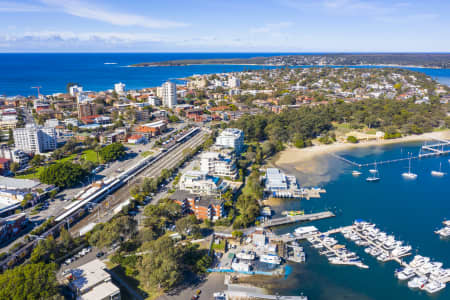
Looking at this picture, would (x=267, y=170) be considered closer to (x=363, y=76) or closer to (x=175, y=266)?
(x=175, y=266)

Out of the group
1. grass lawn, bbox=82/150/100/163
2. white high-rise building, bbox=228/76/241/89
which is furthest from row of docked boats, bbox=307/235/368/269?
white high-rise building, bbox=228/76/241/89

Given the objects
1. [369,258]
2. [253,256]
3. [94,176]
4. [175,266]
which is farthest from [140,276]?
[94,176]

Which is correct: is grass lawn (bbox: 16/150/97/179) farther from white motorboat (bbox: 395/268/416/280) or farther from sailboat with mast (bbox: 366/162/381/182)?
white motorboat (bbox: 395/268/416/280)

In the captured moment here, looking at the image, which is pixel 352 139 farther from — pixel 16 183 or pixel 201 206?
pixel 16 183

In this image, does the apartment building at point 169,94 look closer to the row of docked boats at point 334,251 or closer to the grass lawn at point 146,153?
the grass lawn at point 146,153

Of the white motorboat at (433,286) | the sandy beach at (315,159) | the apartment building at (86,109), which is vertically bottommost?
the white motorboat at (433,286)

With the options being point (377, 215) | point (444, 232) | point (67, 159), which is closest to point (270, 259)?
point (377, 215)

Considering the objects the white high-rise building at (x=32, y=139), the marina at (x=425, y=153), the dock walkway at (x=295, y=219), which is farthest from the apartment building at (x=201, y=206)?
the white high-rise building at (x=32, y=139)
